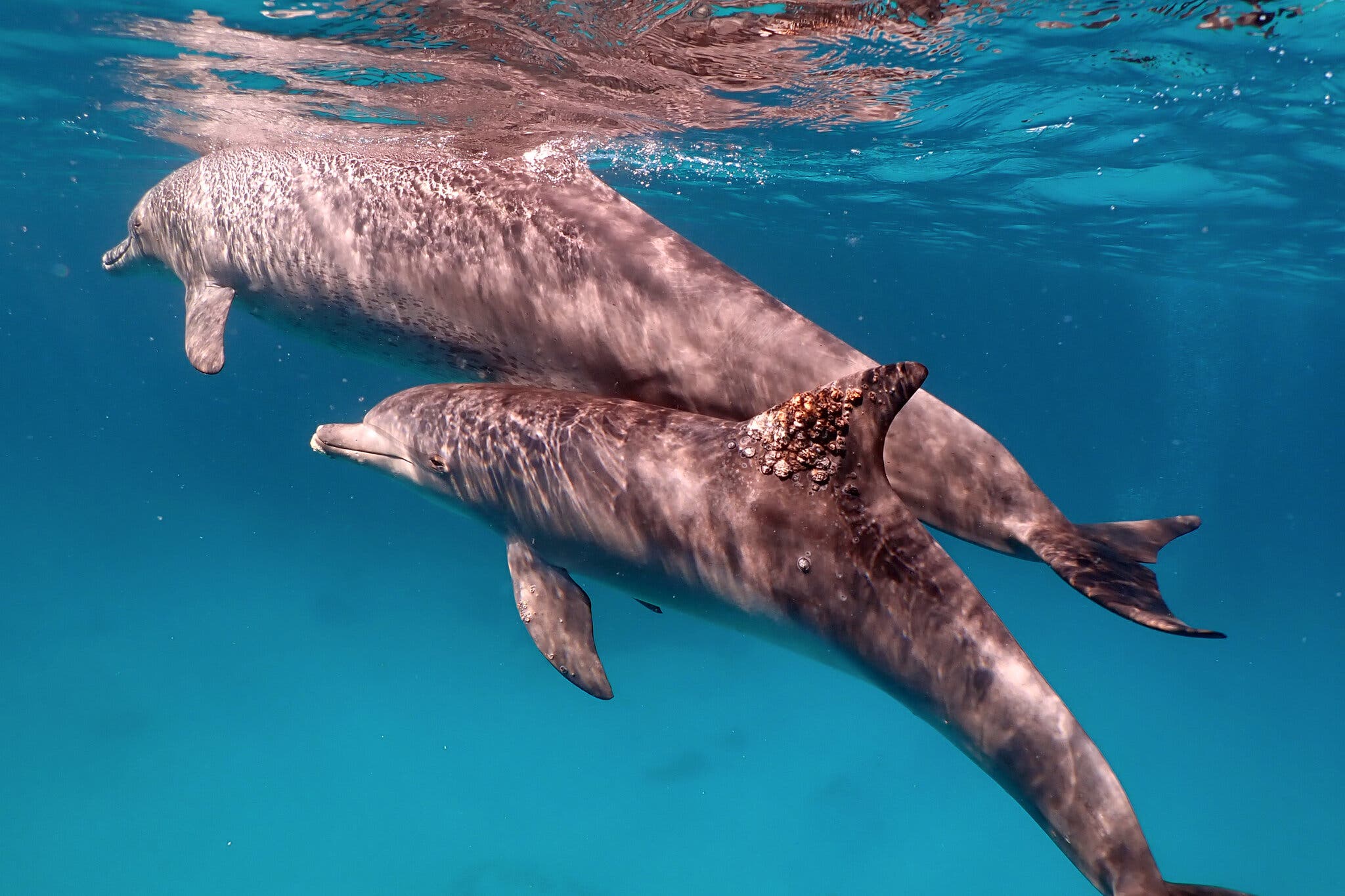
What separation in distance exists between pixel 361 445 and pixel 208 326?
2.94 meters

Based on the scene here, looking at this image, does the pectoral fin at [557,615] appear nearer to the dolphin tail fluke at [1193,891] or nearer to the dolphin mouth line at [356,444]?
the dolphin mouth line at [356,444]

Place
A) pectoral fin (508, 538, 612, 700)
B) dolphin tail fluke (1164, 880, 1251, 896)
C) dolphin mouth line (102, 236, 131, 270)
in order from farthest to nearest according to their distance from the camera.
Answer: dolphin mouth line (102, 236, 131, 270) < pectoral fin (508, 538, 612, 700) < dolphin tail fluke (1164, 880, 1251, 896)

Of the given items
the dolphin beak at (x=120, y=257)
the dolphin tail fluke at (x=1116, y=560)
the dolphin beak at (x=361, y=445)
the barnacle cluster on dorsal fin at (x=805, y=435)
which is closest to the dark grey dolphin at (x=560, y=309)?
the dolphin tail fluke at (x=1116, y=560)

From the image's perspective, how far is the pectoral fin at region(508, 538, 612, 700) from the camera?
568 cm

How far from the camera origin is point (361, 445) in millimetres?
6770

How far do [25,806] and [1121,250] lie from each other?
41593 millimetres

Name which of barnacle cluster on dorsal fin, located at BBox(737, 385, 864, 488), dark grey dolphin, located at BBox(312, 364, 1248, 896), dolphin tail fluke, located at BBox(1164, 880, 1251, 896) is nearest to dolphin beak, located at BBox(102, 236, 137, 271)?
dark grey dolphin, located at BBox(312, 364, 1248, 896)

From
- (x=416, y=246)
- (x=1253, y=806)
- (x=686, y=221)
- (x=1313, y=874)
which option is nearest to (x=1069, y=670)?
(x=1253, y=806)

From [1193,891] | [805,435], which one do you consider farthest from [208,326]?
[1193,891]

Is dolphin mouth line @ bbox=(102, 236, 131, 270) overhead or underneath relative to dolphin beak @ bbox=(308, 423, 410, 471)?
underneath

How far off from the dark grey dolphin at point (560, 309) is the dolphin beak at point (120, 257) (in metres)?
3.08

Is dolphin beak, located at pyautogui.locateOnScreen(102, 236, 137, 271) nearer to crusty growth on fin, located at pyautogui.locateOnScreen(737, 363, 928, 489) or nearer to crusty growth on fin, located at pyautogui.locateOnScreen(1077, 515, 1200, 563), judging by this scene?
crusty growth on fin, located at pyautogui.locateOnScreen(737, 363, 928, 489)

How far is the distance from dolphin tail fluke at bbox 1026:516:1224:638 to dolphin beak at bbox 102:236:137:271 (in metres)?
12.2

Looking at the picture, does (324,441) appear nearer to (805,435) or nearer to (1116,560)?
(805,435)
